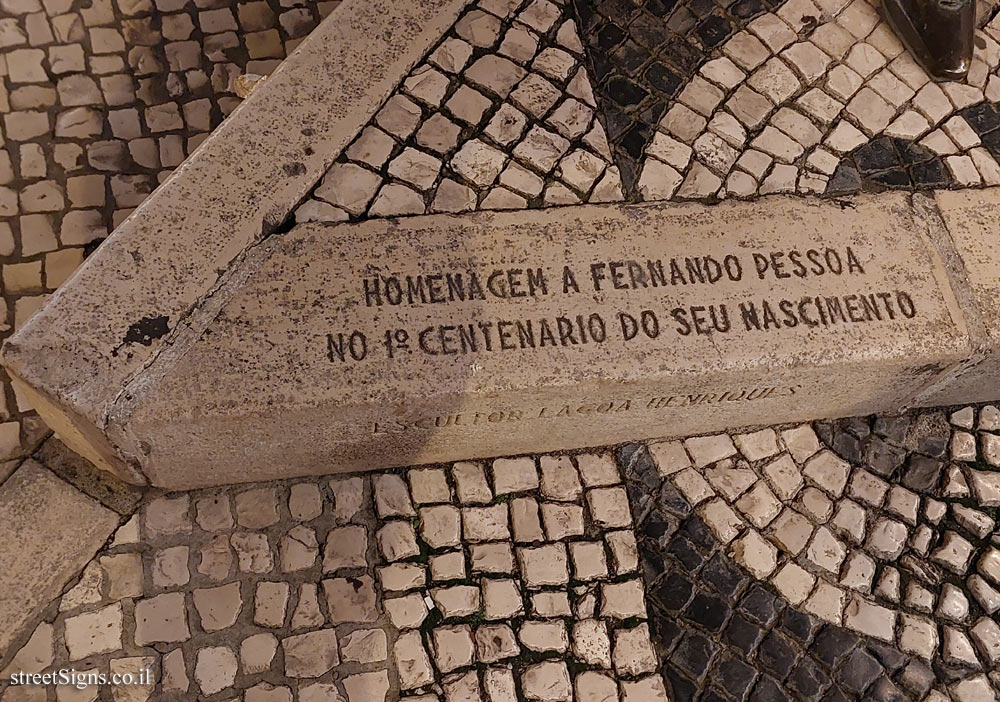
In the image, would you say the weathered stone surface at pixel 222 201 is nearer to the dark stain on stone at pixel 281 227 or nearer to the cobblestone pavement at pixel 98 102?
the dark stain on stone at pixel 281 227

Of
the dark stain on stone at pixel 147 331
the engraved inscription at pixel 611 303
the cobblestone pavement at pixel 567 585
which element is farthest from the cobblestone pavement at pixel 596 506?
Result: the dark stain on stone at pixel 147 331

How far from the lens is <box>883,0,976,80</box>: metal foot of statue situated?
135 inches

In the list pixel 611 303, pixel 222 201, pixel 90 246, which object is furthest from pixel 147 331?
pixel 611 303

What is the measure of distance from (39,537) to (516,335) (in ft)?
6.12

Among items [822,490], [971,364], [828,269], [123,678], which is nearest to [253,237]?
[123,678]

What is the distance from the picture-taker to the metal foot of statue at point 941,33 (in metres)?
3.44

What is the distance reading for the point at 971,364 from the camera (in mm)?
3029

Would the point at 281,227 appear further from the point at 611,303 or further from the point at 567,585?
the point at 567,585

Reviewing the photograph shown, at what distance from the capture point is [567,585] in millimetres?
3055

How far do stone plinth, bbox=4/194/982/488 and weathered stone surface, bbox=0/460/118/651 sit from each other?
0.98 ft

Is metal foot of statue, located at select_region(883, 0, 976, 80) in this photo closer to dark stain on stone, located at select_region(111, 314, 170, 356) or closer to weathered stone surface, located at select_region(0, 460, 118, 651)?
dark stain on stone, located at select_region(111, 314, 170, 356)

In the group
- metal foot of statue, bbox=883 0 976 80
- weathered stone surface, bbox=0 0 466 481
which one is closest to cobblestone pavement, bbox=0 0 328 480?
weathered stone surface, bbox=0 0 466 481

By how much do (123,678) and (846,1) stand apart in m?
3.91

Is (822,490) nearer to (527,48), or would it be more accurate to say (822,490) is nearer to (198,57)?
(527,48)
